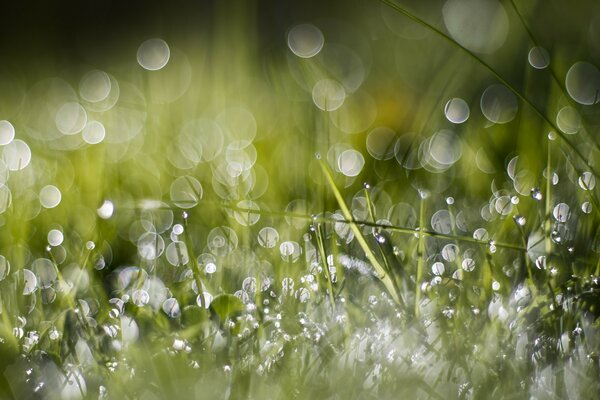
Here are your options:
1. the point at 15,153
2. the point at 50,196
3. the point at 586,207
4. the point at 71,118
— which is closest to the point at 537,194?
the point at 586,207

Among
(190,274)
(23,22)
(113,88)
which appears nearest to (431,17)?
(113,88)

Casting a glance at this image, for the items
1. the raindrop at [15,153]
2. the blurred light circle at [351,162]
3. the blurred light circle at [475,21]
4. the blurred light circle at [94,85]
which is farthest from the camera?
the blurred light circle at [94,85]

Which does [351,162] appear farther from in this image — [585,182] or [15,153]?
[15,153]

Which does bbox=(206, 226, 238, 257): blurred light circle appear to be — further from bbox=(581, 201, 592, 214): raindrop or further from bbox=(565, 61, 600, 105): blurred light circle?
bbox=(565, 61, 600, 105): blurred light circle

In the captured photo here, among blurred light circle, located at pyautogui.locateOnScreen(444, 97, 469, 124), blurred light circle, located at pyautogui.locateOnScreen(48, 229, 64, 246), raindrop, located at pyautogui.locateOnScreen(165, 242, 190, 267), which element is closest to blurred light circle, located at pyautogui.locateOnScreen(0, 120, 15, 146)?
blurred light circle, located at pyautogui.locateOnScreen(48, 229, 64, 246)

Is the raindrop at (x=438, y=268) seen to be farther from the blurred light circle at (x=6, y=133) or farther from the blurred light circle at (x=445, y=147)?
the blurred light circle at (x=6, y=133)

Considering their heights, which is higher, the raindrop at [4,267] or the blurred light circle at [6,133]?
the raindrop at [4,267]

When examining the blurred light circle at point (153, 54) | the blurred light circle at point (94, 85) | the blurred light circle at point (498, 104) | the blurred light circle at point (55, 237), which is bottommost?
the blurred light circle at point (94, 85)

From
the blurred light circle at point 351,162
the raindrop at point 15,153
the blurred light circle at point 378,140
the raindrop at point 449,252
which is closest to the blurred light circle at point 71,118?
the raindrop at point 15,153

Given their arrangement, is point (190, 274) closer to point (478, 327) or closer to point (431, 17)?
point (478, 327)
